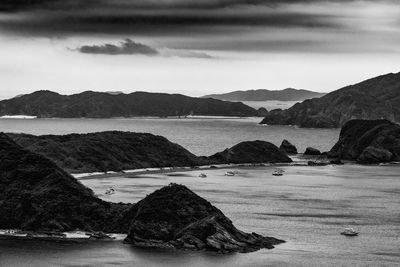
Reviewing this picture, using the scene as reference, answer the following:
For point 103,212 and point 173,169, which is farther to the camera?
point 173,169

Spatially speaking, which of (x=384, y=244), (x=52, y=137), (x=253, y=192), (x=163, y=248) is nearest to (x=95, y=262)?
(x=163, y=248)

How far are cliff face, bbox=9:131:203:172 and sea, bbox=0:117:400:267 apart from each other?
997 centimetres

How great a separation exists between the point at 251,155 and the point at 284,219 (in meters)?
96.2

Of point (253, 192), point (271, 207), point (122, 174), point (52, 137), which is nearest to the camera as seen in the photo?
point (271, 207)

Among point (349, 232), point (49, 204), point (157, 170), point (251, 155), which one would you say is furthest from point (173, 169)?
point (349, 232)

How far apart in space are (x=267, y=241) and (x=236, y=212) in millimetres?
22329

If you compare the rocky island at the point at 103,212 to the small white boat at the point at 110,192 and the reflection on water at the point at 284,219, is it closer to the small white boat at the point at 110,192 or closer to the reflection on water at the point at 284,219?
the reflection on water at the point at 284,219

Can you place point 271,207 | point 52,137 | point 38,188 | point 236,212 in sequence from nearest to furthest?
point 38,188
point 236,212
point 271,207
point 52,137

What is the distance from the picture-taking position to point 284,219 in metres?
92.8

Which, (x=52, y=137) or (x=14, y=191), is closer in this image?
(x=14, y=191)

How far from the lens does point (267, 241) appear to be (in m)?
75.4

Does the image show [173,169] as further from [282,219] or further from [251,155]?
[282,219]

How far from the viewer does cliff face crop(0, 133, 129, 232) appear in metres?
80.3

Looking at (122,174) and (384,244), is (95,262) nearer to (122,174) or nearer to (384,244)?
(384,244)
